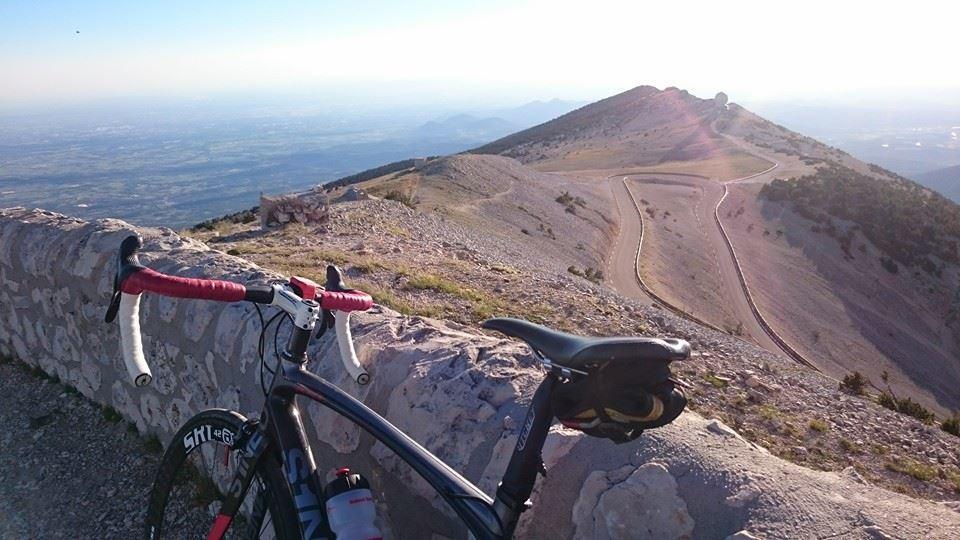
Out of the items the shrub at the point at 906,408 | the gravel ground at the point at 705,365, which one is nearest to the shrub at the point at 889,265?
the gravel ground at the point at 705,365

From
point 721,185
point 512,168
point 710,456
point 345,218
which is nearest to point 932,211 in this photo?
point 721,185

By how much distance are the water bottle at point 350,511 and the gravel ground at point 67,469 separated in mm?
2884

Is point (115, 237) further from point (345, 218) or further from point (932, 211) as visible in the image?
point (932, 211)

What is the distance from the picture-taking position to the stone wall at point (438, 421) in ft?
6.87

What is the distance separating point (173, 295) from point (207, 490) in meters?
2.80

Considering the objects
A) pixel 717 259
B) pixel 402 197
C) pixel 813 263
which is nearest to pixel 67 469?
pixel 402 197

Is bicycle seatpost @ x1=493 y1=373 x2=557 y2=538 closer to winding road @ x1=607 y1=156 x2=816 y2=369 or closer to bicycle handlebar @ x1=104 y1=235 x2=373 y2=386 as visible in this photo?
bicycle handlebar @ x1=104 y1=235 x2=373 y2=386

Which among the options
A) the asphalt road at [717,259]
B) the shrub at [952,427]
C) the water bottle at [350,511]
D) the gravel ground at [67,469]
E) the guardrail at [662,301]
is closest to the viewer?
the water bottle at [350,511]

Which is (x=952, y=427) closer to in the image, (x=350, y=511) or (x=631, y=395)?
(x=631, y=395)

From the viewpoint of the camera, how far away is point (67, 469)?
507cm

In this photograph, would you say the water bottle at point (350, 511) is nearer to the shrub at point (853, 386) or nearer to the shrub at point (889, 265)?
the shrub at point (853, 386)

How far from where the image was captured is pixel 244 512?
4.05 m

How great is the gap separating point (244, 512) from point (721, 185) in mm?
47792

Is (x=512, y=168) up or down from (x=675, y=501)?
down
